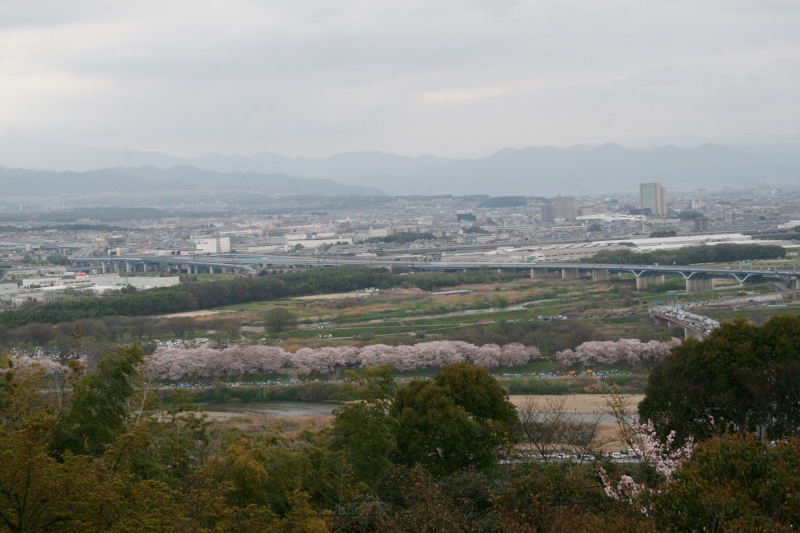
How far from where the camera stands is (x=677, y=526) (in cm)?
491

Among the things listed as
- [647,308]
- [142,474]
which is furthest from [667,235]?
[142,474]

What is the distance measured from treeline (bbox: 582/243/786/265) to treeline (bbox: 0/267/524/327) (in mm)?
5330

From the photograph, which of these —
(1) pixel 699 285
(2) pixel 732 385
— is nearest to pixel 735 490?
(2) pixel 732 385

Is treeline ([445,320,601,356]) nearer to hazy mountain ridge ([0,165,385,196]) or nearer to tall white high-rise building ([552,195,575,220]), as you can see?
tall white high-rise building ([552,195,575,220])

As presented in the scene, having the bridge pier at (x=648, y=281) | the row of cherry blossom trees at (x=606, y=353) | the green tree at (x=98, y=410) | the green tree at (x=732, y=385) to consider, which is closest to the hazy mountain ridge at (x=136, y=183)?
the bridge pier at (x=648, y=281)

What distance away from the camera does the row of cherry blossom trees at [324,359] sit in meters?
19.0

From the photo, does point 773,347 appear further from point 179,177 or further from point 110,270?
point 179,177

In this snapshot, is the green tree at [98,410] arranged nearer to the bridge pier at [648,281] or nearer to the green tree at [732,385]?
the green tree at [732,385]

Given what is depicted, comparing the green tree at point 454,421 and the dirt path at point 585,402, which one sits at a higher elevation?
the green tree at point 454,421

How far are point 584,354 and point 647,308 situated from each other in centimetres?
732

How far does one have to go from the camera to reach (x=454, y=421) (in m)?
8.86

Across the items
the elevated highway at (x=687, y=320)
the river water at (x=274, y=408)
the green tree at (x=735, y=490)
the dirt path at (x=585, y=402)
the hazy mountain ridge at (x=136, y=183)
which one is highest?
the hazy mountain ridge at (x=136, y=183)

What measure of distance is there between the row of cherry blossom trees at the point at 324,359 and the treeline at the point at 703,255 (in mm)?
18601

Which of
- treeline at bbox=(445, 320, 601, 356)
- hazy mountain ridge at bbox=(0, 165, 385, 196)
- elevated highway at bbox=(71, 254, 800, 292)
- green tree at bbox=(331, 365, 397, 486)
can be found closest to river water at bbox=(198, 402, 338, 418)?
treeline at bbox=(445, 320, 601, 356)
